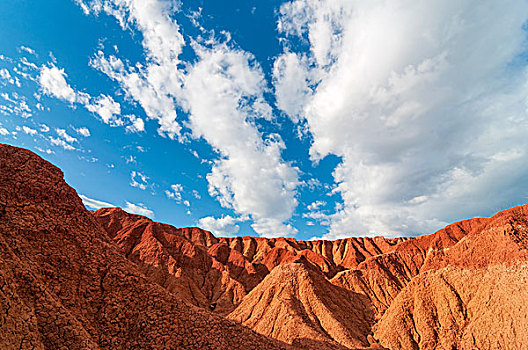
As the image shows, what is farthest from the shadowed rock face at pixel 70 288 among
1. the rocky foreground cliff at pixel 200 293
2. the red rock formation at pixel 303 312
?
the red rock formation at pixel 303 312

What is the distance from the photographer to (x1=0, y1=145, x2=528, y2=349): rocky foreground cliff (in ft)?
48.1

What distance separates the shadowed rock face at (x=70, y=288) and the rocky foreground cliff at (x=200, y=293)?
64mm

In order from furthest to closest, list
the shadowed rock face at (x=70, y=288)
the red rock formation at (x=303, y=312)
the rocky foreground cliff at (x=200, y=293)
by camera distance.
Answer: the red rock formation at (x=303, y=312) < the rocky foreground cliff at (x=200, y=293) < the shadowed rock face at (x=70, y=288)

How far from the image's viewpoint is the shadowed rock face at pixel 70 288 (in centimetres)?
1261

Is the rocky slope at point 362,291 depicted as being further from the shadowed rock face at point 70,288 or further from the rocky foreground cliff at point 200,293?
the shadowed rock face at point 70,288

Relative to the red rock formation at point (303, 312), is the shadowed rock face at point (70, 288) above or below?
below

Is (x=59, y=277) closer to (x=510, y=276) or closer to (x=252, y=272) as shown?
(x=510, y=276)

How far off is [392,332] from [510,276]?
1804 cm

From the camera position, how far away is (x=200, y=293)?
7150 centimetres

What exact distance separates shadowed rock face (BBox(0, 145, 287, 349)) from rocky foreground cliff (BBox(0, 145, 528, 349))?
0.06m

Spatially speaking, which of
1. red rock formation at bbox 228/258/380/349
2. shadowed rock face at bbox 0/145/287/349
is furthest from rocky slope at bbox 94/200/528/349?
shadowed rock face at bbox 0/145/287/349

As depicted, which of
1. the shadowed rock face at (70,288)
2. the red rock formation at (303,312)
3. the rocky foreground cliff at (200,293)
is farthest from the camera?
the red rock formation at (303,312)

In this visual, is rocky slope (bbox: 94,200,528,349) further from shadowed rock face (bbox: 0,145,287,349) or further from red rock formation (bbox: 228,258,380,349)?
shadowed rock face (bbox: 0,145,287,349)

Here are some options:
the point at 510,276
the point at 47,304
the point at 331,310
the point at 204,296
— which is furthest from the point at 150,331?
the point at 204,296
